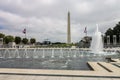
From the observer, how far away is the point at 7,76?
10.4m

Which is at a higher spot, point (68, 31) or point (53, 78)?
point (68, 31)

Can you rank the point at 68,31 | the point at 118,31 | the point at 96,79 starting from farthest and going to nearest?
1. the point at 118,31
2. the point at 68,31
3. the point at 96,79

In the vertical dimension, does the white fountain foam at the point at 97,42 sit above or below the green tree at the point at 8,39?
below

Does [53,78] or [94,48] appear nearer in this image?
[53,78]

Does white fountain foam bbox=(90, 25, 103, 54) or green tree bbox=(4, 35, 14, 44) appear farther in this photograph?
green tree bbox=(4, 35, 14, 44)

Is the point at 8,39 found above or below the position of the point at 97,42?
above

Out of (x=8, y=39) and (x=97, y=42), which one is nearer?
(x=97, y=42)

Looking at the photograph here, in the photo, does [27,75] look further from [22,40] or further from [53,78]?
[22,40]

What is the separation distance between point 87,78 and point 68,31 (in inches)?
1865

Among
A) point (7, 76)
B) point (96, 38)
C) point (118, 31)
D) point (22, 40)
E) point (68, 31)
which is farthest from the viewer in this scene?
point (22, 40)

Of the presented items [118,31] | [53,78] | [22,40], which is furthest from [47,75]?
[22,40]

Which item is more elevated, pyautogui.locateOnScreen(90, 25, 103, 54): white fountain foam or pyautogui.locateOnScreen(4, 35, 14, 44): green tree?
pyautogui.locateOnScreen(4, 35, 14, 44): green tree

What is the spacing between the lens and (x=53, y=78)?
1000cm

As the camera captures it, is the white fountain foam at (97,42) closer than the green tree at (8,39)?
Yes
